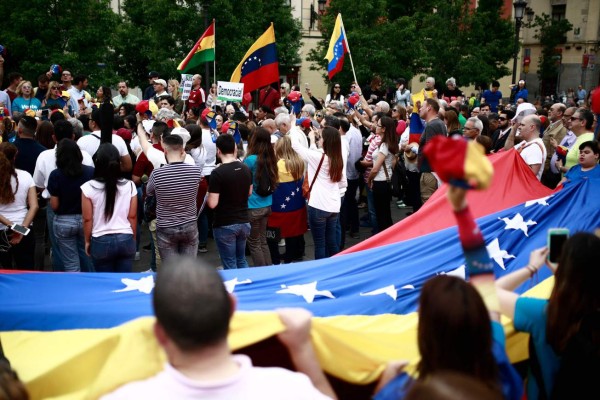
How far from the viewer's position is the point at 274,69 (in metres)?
12.8

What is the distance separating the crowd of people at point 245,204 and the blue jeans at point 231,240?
0.02 metres

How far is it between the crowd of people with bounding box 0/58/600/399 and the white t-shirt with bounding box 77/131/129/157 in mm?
22

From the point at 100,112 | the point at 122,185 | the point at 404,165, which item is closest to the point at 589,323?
the point at 122,185

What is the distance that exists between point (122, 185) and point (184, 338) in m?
4.33

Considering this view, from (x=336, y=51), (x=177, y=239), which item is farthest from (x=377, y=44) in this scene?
(x=177, y=239)

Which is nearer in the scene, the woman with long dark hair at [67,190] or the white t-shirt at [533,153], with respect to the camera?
the woman with long dark hair at [67,190]

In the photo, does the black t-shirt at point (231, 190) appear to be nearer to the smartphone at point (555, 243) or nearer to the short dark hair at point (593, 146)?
the short dark hair at point (593, 146)

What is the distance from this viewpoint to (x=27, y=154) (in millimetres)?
7641

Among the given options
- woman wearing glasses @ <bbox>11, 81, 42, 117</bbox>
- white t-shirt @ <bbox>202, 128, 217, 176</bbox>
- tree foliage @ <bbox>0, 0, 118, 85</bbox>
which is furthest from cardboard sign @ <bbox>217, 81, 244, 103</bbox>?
tree foliage @ <bbox>0, 0, 118, 85</bbox>

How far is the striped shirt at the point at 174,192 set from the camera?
633 cm

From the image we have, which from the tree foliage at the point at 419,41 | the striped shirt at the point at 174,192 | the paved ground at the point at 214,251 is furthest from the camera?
the tree foliage at the point at 419,41

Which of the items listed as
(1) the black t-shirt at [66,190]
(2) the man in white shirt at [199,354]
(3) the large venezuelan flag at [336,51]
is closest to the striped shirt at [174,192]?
(1) the black t-shirt at [66,190]

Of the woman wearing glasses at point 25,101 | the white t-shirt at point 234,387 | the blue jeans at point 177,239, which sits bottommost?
the blue jeans at point 177,239

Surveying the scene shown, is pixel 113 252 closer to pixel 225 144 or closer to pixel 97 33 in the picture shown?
pixel 225 144
